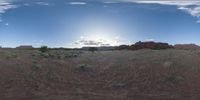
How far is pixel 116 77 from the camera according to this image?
31.2 metres

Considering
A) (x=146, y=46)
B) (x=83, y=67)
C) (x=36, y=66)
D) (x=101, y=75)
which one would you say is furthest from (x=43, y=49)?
(x=146, y=46)

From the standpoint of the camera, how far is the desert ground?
28328 millimetres

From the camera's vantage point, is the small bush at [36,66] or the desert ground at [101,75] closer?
the desert ground at [101,75]

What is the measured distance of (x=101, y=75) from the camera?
105 ft

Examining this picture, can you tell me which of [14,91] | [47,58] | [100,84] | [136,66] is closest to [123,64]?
[136,66]

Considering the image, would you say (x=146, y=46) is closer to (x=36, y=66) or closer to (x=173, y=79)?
(x=173, y=79)

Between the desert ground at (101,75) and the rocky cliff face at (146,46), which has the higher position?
the rocky cliff face at (146,46)

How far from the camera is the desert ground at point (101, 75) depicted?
92.9 feet

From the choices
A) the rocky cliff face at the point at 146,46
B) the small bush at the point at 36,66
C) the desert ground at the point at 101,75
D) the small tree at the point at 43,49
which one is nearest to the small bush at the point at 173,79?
the desert ground at the point at 101,75

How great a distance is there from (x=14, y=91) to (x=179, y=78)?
1111 centimetres

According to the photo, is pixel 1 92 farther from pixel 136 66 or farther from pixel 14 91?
pixel 136 66

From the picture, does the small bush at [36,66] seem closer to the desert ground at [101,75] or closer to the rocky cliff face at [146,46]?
the desert ground at [101,75]

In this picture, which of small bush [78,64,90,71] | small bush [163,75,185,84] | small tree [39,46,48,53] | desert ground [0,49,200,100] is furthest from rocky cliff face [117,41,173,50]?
small bush [163,75,185,84]

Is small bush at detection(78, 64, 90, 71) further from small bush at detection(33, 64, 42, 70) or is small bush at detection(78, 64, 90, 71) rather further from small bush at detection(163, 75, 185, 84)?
small bush at detection(163, 75, 185, 84)
